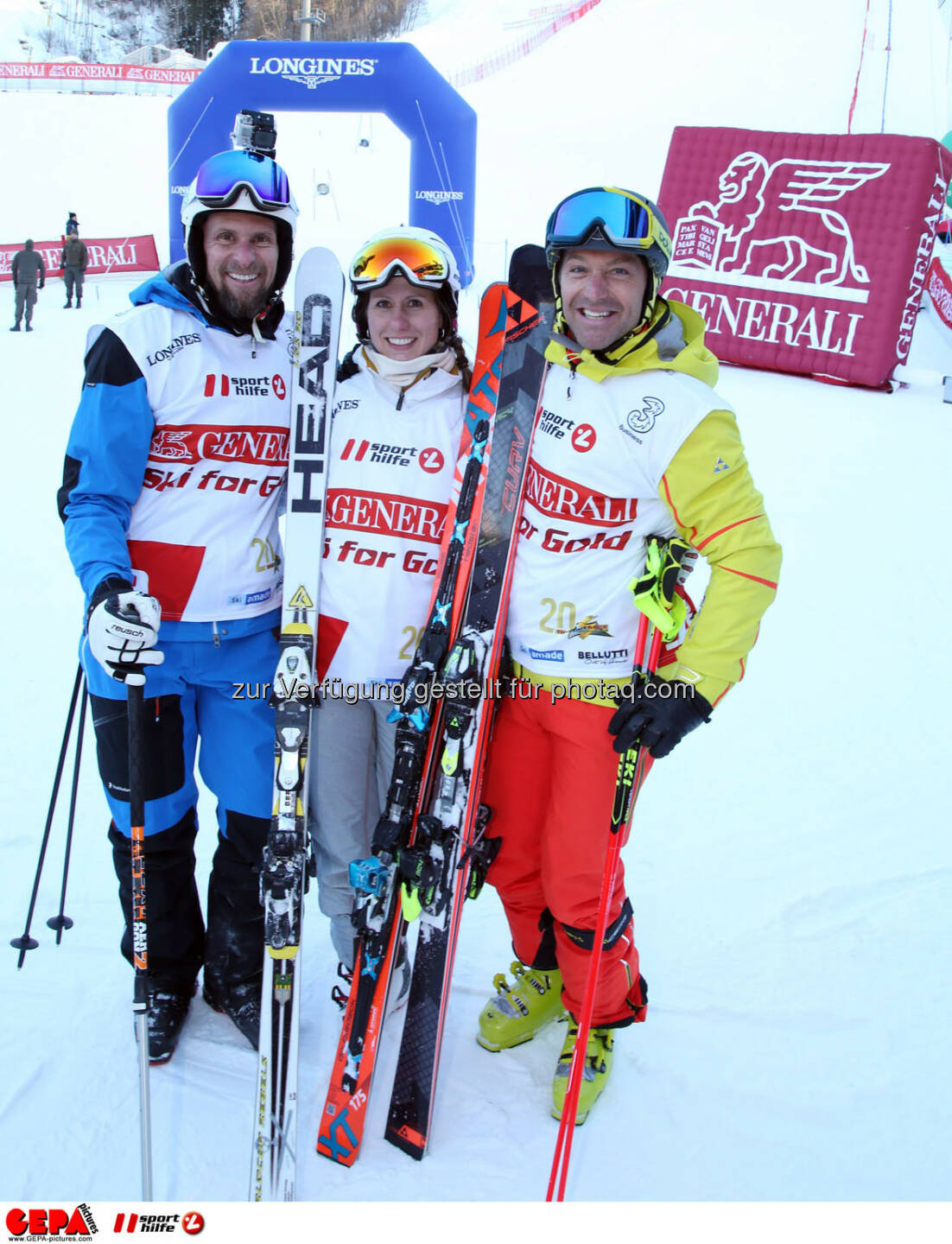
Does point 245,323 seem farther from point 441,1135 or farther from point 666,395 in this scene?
point 441,1135

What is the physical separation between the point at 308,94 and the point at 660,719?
10.3m

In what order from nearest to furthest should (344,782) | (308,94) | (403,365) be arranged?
(403,365) < (344,782) < (308,94)

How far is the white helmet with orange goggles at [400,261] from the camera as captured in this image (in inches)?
78.9

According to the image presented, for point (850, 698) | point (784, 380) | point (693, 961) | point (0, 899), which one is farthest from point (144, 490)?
point (784, 380)

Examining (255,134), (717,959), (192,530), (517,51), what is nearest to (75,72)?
(517,51)

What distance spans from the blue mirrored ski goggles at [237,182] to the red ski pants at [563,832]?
1.26 meters

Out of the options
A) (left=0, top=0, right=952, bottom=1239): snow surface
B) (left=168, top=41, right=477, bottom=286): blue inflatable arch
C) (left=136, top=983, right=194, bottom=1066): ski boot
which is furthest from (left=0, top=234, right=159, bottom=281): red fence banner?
(left=136, top=983, right=194, bottom=1066): ski boot

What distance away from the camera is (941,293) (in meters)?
11.1

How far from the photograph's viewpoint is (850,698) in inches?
166

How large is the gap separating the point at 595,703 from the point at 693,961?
1.17 m

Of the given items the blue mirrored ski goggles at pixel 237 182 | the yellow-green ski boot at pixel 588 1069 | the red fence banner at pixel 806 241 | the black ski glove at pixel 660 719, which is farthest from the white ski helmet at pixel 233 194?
the red fence banner at pixel 806 241

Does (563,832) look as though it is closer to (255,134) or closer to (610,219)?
(610,219)

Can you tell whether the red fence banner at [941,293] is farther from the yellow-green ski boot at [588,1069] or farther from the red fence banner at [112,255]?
the red fence banner at [112,255]

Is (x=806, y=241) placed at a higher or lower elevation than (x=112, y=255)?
higher
